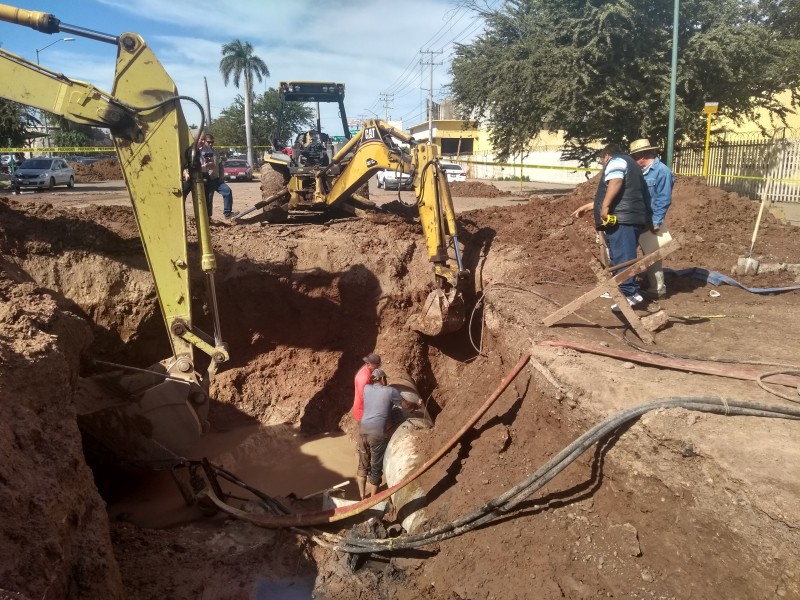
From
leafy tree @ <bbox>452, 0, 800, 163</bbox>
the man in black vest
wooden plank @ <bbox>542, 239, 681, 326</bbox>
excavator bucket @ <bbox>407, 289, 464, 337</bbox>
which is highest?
leafy tree @ <bbox>452, 0, 800, 163</bbox>

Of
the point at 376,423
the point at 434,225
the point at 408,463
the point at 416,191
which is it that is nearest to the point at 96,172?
the point at 416,191

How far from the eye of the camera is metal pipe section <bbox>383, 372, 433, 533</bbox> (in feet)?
17.6

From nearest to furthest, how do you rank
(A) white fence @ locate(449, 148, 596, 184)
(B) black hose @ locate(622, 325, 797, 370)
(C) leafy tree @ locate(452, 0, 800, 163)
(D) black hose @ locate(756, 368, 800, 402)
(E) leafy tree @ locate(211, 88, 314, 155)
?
(D) black hose @ locate(756, 368, 800, 402)
(B) black hose @ locate(622, 325, 797, 370)
(C) leafy tree @ locate(452, 0, 800, 163)
(A) white fence @ locate(449, 148, 596, 184)
(E) leafy tree @ locate(211, 88, 314, 155)

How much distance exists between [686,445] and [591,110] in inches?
601

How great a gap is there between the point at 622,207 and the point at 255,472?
5441 millimetres

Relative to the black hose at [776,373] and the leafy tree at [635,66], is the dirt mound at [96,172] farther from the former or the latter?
the black hose at [776,373]

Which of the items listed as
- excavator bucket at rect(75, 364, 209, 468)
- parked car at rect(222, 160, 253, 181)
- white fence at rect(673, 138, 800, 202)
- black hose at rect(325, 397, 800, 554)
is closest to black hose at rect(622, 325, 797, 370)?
black hose at rect(325, 397, 800, 554)

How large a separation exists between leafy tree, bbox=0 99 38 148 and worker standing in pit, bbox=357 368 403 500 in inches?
1053

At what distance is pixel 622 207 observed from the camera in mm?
6168

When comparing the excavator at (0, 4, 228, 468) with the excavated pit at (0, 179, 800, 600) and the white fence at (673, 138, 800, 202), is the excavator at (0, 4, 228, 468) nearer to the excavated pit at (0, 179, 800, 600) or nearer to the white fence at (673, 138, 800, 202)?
the excavated pit at (0, 179, 800, 600)

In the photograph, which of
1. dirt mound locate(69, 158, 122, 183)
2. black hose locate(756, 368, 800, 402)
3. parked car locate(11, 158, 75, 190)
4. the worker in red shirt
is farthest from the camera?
dirt mound locate(69, 158, 122, 183)

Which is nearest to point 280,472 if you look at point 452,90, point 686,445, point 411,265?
point 411,265

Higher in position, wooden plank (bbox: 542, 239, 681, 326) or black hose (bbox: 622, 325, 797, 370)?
wooden plank (bbox: 542, 239, 681, 326)

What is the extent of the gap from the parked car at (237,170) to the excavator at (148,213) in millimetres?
28548
